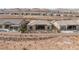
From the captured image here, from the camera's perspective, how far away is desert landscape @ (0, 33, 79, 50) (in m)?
5.05

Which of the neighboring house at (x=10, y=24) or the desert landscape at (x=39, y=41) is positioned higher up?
the neighboring house at (x=10, y=24)

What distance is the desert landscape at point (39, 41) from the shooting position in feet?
16.6

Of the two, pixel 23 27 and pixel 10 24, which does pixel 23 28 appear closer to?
pixel 23 27

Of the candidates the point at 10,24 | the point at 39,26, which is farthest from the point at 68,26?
the point at 10,24

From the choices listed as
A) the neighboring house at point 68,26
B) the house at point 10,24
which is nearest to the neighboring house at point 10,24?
the house at point 10,24

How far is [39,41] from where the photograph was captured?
5.18m

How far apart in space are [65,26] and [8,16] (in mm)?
1320

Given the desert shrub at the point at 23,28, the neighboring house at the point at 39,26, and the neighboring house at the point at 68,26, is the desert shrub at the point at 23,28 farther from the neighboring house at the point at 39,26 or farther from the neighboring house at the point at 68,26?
the neighboring house at the point at 68,26

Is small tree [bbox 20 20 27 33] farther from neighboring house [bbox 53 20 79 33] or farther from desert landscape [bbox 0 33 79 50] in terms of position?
neighboring house [bbox 53 20 79 33]

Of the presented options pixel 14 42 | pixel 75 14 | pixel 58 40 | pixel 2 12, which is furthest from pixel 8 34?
pixel 75 14

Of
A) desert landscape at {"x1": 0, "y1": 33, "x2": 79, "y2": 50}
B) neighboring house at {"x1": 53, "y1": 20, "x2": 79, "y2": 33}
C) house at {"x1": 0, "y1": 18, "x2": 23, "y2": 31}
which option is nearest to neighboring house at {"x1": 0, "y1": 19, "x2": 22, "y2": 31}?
house at {"x1": 0, "y1": 18, "x2": 23, "y2": 31}
